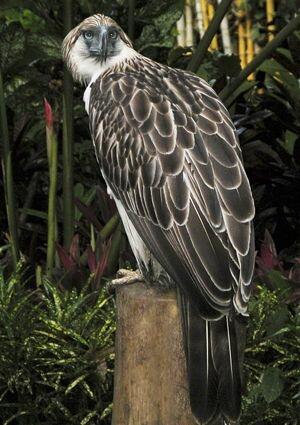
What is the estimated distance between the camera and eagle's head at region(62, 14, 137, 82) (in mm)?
4953

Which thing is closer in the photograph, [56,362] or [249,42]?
[56,362]

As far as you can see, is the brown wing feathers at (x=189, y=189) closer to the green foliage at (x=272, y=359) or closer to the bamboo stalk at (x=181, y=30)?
the green foliage at (x=272, y=359)

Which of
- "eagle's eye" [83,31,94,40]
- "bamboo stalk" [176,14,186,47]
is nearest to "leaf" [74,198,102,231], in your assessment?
"eagle's eye" [83,31,94,40]

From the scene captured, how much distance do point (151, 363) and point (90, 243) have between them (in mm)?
2230

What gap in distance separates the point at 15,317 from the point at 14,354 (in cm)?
16

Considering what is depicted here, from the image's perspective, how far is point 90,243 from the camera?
6203mm

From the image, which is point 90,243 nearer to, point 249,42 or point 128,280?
point 128,280

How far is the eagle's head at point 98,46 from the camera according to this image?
495cm

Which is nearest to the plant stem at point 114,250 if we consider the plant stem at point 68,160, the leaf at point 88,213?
the leaf at point 88,213

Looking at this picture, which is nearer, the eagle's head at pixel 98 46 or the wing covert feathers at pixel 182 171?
the wing covert feathers at pixel 182 171

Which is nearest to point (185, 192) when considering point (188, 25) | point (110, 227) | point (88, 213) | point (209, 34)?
point (110, 227)

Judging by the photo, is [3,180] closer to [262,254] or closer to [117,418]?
[262,254]

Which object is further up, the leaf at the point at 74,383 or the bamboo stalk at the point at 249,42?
the leaf at the point at 74,383

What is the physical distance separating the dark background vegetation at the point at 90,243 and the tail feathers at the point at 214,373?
33.7 inches
